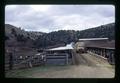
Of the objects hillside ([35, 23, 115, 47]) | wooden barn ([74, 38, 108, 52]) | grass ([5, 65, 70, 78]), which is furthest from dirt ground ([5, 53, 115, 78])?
hillside ([35, 23, 115, 47])

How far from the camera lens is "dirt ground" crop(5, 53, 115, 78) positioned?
2014mm

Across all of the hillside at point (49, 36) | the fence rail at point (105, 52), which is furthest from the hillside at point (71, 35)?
the fence rail at point (105, 52)

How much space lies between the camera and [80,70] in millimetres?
2010

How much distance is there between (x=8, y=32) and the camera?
209cm

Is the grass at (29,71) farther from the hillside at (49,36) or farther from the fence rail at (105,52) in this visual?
the fence rail at (105,52)

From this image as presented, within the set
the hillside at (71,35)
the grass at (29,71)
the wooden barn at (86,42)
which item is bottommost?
the grass at (29,71)

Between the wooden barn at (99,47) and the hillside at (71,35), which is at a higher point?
the hillside at (71,35)

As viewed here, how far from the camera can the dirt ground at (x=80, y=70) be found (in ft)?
6.61

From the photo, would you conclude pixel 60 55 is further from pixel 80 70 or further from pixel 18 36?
pixel 18 36

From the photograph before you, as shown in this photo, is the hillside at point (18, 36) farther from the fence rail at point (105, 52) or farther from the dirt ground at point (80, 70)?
the fence rail at point (105, 52)

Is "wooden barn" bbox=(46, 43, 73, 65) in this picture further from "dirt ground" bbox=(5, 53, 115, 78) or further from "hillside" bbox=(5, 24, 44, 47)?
"hillside" bbox=(5, 24, 44, 47)
